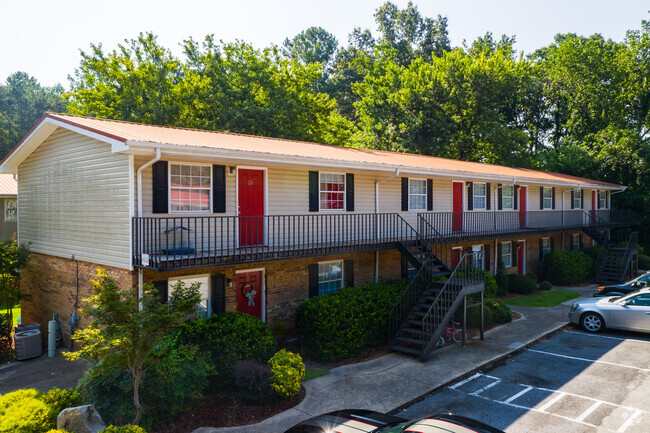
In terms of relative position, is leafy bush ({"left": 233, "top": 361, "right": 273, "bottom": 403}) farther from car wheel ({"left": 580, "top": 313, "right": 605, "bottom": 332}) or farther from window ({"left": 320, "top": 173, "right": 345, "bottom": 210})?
car wheel ({"left": 580, "top": 313, "right": 605, "bottom": 332})

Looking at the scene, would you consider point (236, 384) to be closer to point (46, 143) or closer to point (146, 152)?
point (146, 152)

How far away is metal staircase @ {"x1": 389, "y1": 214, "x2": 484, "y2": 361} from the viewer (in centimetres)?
1205

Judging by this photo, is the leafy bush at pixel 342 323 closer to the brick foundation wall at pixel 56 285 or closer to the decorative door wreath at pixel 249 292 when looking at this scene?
the decorative door wreath at pixel 249 292

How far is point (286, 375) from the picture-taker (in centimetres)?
895

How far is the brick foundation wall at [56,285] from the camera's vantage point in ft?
39.6

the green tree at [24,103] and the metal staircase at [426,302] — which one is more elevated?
the green tree at [24,103]

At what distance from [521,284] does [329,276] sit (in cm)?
1162

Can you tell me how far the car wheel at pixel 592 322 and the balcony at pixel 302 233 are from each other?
4747 millimetres

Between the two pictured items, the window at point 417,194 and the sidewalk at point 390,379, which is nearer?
the sidewalk at point 390,379

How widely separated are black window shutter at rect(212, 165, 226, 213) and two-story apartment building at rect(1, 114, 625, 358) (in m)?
0.03

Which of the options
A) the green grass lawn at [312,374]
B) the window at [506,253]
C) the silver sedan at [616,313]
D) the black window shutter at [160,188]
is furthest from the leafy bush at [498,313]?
the black window shutter at [160,188]

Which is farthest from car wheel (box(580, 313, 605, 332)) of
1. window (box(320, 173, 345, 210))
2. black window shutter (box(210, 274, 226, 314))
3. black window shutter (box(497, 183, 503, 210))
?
black window shutter (box(210, 274, 226, 314))

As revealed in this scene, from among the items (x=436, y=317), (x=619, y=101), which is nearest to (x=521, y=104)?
(x=619, y=101)

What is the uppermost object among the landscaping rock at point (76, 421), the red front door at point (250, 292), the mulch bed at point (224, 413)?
the red front door at point (250, 292)
